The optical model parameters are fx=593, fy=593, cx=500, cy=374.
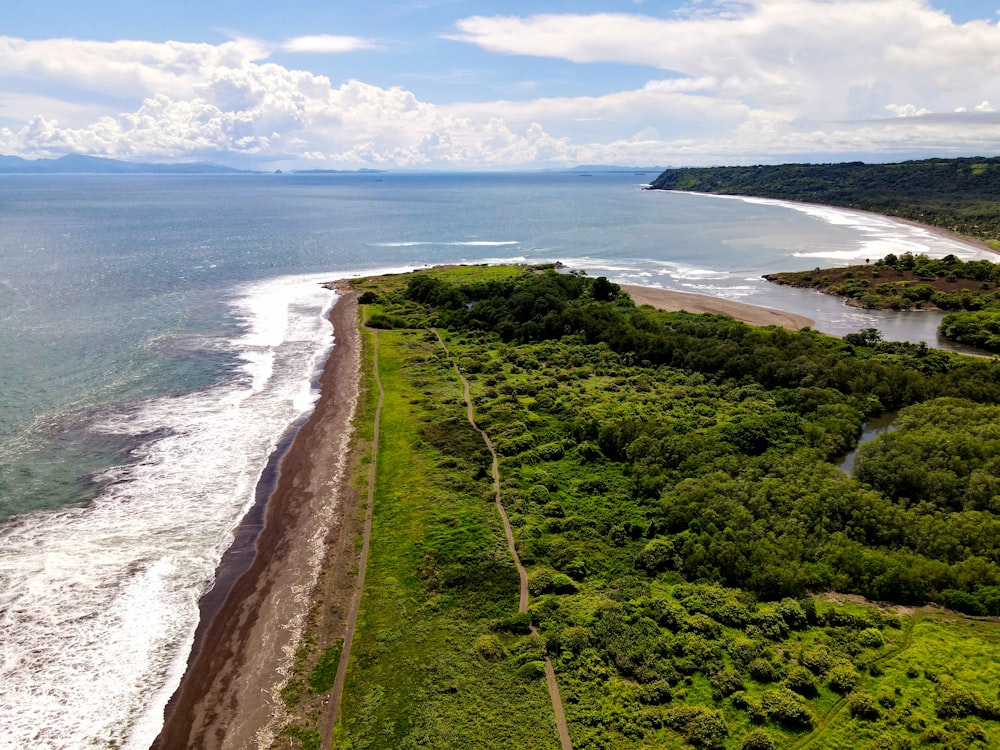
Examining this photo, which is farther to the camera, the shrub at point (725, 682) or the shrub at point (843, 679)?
the shrub at point (725, 682)

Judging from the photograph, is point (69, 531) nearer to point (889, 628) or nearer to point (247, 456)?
point (247, 456)

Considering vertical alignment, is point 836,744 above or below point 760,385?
below

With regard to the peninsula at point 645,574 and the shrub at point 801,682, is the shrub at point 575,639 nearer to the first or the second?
the peninsula at point 645,574

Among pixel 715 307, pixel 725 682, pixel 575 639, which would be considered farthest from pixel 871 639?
pixel 715 307

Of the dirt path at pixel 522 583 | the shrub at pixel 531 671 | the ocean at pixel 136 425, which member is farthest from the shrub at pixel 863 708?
the ocean at pixel 136 425

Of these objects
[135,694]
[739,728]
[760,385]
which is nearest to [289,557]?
[135,694]
